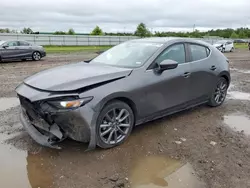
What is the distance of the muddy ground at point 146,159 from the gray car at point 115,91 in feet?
0.97

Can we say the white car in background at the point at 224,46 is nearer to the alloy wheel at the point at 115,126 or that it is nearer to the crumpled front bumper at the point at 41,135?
the alloy wheel at the point at 115,126

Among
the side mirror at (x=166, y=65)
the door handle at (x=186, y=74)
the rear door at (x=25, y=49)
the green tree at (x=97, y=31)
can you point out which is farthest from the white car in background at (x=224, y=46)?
the green tree at (x=97, y=31)

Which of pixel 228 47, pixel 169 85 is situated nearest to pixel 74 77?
pixel 169 85

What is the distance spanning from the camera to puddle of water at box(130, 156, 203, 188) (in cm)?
329

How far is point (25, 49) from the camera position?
17.6m

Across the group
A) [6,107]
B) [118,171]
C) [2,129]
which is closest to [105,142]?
[118,171]

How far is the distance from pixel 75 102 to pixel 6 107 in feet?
10.8

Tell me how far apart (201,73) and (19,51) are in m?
14.6

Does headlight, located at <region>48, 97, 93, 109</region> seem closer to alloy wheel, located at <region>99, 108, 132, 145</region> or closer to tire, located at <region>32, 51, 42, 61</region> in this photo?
alloy wheel, located at <region>99, 108, 132, 145</region>

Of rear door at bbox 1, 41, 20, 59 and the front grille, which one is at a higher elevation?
rear door at bbox 1, 41, 20, 59

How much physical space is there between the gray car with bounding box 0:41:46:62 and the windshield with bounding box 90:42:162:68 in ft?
42.6

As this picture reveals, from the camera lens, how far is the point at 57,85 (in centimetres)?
378

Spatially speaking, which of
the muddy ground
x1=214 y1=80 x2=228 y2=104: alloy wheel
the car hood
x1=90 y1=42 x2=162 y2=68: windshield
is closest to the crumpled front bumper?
the muddy ground

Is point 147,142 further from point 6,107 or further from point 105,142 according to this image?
point 6,107
